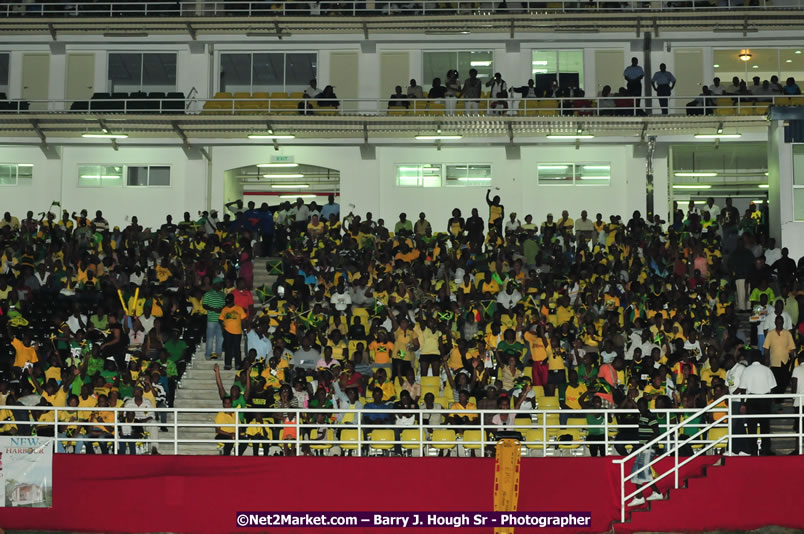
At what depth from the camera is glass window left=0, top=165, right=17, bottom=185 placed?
36.5 metres

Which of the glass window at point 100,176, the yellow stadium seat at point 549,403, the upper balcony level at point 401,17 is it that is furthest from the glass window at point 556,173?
the yellow stadium seat at point 549,403

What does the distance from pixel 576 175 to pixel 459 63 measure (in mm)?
4368

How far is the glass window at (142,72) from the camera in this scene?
36469 mm

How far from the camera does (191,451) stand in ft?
78.5

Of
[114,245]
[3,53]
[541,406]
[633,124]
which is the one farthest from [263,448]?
[3,53]

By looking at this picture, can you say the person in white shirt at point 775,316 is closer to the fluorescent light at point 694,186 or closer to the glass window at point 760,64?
the fluorescent light at point 694,186

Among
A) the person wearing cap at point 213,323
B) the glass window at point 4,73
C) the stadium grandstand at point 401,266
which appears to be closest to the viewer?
the stadium grandstand at point 401,266

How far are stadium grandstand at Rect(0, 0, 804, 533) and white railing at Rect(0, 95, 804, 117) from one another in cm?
12

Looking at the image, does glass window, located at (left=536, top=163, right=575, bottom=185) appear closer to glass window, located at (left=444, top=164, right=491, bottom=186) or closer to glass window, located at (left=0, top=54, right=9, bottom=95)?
glass window, located at (left=444, top=164, right=491, bottom=186)

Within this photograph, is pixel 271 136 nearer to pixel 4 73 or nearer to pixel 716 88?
pixel 4 73

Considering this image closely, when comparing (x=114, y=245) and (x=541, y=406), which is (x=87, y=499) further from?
(x=114, y=245)

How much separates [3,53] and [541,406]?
21.1 metres

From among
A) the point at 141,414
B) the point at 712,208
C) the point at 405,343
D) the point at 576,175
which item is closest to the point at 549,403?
the point at 405,343

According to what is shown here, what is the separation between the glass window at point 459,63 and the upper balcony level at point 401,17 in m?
0.60
